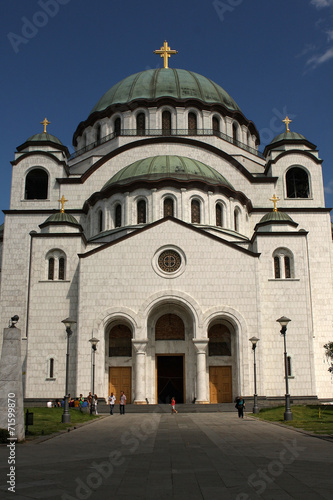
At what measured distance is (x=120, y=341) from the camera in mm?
32625

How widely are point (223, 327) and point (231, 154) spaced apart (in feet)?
53.4

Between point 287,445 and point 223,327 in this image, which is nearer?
point 287,445

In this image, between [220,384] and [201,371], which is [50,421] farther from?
[220,384]

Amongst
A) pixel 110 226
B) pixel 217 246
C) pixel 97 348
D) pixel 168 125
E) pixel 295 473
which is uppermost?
pixel 168 125

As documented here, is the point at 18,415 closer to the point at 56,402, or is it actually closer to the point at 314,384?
the point at 56,402

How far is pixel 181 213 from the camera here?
35.6 meters

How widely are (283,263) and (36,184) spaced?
799 inches

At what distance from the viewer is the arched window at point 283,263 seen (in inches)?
1319

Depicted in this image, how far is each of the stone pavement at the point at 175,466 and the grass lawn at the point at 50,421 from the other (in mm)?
1143

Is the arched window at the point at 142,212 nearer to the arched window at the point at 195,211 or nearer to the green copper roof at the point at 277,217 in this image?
the arched window at the point at 195,211

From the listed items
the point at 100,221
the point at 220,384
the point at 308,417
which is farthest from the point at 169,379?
the point at 100,221

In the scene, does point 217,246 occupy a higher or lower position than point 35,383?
higher

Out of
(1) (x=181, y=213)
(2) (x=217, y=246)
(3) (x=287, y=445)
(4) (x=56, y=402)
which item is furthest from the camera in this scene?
(1) (x=181, y=213)

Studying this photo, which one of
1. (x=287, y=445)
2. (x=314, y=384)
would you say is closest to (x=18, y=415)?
(x=287, y=445)
